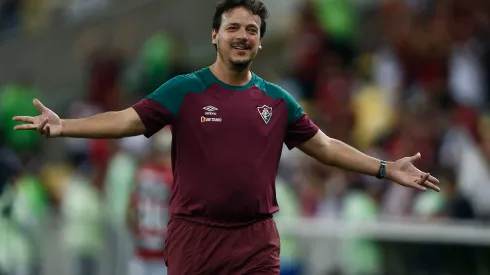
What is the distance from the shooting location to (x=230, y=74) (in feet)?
23.8

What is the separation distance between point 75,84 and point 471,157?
10906mm

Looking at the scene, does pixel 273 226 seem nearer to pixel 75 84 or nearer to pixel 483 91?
pixel 483 91

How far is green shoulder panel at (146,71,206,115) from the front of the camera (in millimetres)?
7137

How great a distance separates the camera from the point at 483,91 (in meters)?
14.8

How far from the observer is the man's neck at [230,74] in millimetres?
7246

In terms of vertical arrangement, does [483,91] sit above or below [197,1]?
below

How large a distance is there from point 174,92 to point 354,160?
1.27m

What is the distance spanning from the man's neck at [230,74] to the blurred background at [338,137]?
5374 mm

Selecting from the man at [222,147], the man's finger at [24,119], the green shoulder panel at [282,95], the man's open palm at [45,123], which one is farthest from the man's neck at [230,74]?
the man's finger at [24,119]

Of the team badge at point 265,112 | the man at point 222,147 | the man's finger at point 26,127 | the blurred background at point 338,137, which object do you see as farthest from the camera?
the blurred background at point 338,137

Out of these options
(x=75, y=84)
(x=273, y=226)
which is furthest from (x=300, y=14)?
(x=273, y=226)

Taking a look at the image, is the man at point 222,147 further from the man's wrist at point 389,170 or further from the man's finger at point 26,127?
the man's wrist at point 389,170

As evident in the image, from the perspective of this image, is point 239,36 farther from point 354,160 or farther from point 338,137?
point 338,137

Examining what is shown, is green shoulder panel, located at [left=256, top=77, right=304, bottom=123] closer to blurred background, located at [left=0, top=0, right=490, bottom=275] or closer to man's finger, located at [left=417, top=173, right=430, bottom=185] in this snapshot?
man's finger, located at [left=417, top=173, right=430, bottom=185]
